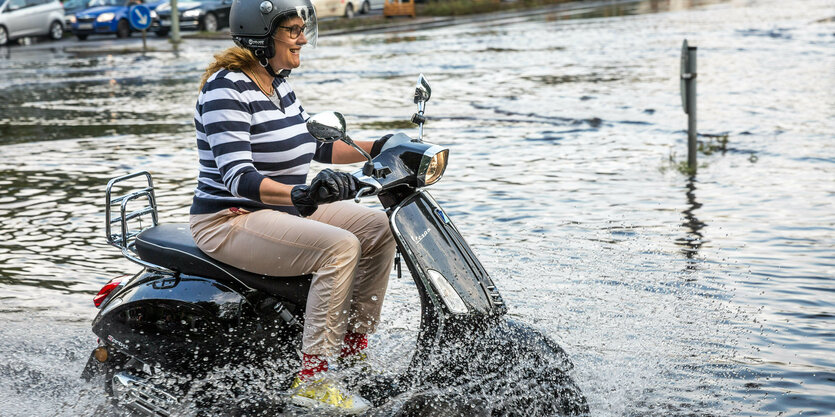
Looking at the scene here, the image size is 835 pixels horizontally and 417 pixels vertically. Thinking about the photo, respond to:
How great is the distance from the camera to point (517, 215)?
7.20 meters

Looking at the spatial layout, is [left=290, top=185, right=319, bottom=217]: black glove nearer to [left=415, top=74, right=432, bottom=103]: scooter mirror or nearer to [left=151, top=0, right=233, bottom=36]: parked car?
[left=415, top=74, right=432, bottom=103]: scooter mirror

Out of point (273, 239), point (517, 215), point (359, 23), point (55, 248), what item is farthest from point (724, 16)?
point (273, 239)

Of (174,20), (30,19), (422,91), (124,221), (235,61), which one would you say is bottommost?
(124,221)

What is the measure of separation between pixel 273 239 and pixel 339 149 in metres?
0.71

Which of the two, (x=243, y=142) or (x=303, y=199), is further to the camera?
(x=243, y=142)

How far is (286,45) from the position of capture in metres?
3.69

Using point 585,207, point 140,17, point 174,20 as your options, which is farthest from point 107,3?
point 585,207

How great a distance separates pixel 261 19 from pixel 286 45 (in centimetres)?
15

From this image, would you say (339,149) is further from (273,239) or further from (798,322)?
(798,322)

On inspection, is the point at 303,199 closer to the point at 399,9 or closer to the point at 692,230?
the point at 692,230

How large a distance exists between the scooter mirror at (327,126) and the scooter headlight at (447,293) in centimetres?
62

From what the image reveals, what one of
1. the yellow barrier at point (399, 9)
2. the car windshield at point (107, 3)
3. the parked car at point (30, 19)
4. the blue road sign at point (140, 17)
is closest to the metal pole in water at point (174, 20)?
the blue road sign at point (140, 17)

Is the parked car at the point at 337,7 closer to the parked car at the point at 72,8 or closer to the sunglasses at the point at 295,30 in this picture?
the parked car at the point at 72,8

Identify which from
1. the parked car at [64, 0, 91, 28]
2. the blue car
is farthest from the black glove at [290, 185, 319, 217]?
the parked car at [64, 0, 91, 28]
